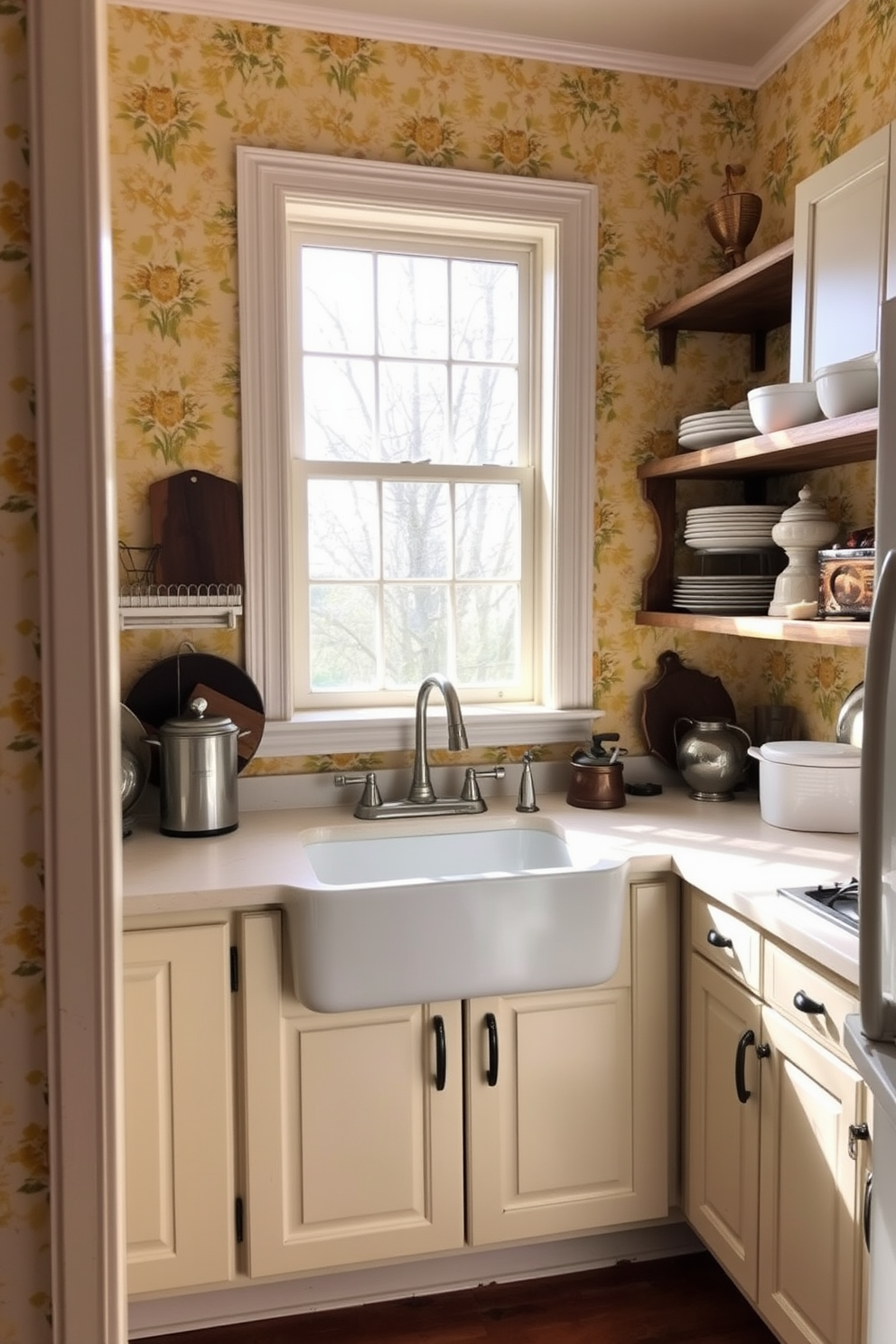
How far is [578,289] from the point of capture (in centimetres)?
268

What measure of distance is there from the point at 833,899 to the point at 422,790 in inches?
40.7

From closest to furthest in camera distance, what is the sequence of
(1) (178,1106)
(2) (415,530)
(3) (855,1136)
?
(3) (855,1136) → (1) (178,1106) → (2) (415,530)

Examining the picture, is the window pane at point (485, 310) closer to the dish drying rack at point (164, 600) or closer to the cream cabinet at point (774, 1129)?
the dish drying rack at point (164, 600)

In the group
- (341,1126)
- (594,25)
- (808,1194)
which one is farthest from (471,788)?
(594,25)

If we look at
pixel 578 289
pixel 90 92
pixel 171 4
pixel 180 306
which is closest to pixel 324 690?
pixel 180 306

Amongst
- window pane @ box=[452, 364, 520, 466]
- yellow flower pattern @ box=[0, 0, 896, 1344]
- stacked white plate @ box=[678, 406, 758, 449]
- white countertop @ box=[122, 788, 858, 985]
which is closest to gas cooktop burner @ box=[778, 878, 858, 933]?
white countertop @ box=[122, 788, 858, 985]

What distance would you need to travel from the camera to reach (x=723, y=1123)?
204cm

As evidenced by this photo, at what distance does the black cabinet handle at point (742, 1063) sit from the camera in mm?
1895

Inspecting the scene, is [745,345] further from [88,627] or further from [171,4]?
[88,627]

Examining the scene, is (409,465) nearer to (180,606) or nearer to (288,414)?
(288,414)

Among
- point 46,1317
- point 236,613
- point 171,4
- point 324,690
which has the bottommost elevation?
point 46,1317

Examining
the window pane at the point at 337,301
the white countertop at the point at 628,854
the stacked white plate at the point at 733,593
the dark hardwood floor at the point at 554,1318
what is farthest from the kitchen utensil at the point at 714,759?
the window pane at the point at 337,301

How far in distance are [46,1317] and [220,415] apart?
1.89m

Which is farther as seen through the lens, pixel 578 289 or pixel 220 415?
pixel 578 289
